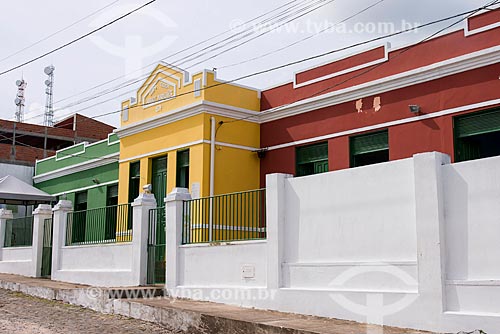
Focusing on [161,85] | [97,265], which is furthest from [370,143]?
[97,265]

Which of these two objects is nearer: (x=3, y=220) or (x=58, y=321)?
(x=58, y=321)

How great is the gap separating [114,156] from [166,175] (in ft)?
15.4

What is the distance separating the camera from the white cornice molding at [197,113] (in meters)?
16.0

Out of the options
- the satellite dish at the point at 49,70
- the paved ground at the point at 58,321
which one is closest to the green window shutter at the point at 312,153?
the paved ground at the point at 58,321

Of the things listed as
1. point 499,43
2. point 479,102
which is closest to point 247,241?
point 479,102

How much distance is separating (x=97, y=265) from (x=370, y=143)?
284 inches

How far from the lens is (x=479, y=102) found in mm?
11969

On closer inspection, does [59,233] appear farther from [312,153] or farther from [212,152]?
[312,153]

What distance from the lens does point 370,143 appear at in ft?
46.3

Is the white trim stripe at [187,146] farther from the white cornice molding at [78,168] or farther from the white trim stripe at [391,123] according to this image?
the white cornice molding at [78,168]

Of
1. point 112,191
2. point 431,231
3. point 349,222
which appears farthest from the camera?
point 112,191

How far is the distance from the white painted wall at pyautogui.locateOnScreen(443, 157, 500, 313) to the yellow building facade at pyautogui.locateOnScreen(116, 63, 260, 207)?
837cm

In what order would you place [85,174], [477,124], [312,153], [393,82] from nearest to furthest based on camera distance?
[477,124] → [393,82] → [312,153] → [85,174]

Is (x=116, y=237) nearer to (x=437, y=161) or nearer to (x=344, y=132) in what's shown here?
(x=344, y=132)
